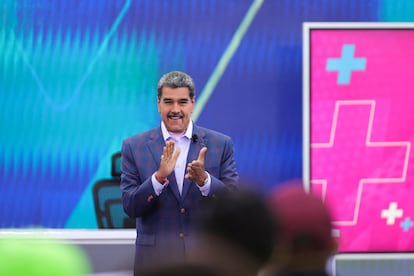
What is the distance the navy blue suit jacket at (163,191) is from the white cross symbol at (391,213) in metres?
1.88

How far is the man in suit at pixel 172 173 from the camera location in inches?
150

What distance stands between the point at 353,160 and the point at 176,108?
1889 millimetres

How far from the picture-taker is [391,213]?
566 cm

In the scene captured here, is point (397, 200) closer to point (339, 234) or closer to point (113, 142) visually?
point (339, 234)

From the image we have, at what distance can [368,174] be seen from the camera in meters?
5.63

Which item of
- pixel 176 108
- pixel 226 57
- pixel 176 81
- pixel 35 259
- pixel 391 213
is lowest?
pixel 391 213

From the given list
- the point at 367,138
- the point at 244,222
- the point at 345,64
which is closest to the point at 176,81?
the point at 345,64

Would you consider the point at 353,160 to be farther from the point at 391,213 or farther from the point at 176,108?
the point at 176,108

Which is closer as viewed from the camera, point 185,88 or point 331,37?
point 185,88

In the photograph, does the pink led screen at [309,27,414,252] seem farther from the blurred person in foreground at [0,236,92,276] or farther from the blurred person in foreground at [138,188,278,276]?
the blurred person in foreground at [0,236,92,276]

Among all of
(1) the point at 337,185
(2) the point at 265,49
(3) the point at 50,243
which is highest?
(2) the point at 265,49

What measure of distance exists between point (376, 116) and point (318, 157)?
0.45 m

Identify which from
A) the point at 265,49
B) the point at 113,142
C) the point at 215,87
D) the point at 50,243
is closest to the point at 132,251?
the point at 113,142

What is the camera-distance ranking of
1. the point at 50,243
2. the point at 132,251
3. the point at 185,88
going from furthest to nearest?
the point at 132,251
the point at 185,88
the point at 50,243
